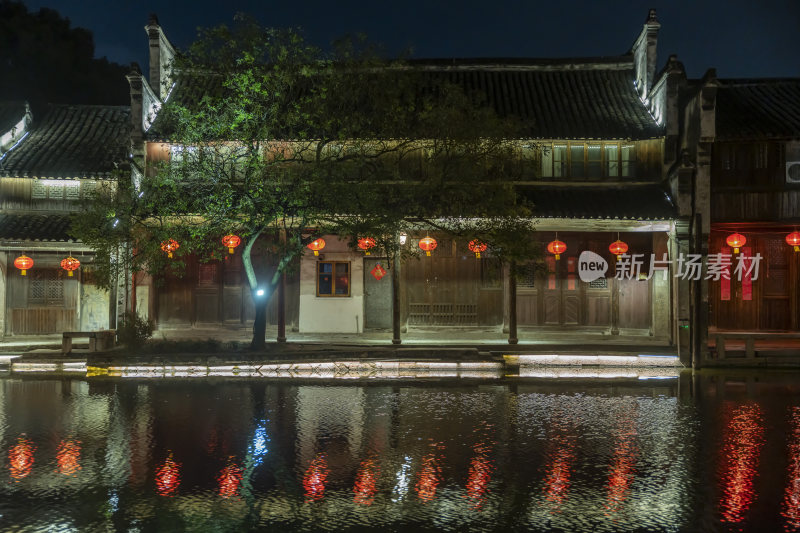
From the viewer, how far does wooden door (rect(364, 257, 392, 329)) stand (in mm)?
23281

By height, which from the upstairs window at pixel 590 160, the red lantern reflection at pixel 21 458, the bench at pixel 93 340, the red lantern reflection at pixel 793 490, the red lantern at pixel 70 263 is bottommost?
the red lantern reflection at pixel 793 490

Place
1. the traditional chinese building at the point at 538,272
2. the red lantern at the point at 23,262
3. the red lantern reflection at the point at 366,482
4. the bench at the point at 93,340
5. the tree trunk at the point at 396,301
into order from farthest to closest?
1. the traditional chinese building at the point at 538,272
2. the red lantern at the point at 23,262
3. the tree trunk at the point at 396,301
4. the bench at the point at 93,340
5. the red lantern reflection at the point at 366,482

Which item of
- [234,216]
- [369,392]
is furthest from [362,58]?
[369,392]

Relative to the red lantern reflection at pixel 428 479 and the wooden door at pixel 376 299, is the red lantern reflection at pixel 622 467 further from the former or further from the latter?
the wooden door at pixel 376 299

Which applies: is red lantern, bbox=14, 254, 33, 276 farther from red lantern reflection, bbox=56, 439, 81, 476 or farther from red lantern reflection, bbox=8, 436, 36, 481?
red lantern reflection, bbox=56, 439, 81, 476

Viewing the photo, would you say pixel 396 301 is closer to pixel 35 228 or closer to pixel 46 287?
pixel 35 228

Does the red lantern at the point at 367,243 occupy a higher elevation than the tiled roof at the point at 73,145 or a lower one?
lower

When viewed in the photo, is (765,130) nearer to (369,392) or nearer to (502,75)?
(502,75)

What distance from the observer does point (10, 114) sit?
934 inches

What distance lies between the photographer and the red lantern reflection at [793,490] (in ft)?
22.9

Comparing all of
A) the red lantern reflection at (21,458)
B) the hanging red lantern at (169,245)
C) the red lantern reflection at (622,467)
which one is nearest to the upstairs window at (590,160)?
the hanging red lantern at (169,245)

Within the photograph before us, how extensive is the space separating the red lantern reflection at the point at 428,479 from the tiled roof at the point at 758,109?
15.3 meters

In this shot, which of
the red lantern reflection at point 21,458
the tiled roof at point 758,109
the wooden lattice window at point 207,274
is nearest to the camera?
the red lantern reflection at point 21,458

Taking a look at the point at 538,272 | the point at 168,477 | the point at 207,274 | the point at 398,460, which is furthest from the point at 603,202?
the point at 168,477
